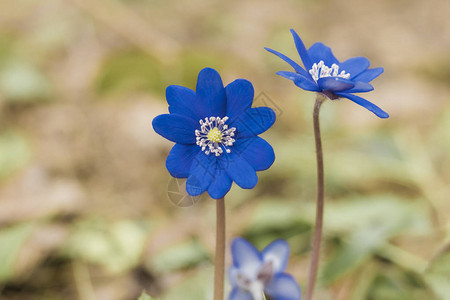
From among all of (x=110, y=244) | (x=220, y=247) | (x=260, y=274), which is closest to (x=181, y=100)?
(x=220, y=247)

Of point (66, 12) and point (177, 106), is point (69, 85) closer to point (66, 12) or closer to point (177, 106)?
point (66, 12)

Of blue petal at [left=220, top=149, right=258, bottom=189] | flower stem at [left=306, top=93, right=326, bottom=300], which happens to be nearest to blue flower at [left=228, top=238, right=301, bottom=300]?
flower stem at [left=306, top=93, right=326, bottom=300]

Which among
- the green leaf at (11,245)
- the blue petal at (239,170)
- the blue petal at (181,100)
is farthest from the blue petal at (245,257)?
the green leaf at (11,245)

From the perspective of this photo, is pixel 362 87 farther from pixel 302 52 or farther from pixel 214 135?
pixel 214 135

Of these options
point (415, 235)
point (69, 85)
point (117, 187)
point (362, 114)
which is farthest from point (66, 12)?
point (415, 235)

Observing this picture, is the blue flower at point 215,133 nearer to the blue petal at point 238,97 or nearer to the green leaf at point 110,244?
the blue petal at point 238,97

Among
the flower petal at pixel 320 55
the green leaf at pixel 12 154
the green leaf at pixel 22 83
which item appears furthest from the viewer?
the green leaf at pixel 22 83
